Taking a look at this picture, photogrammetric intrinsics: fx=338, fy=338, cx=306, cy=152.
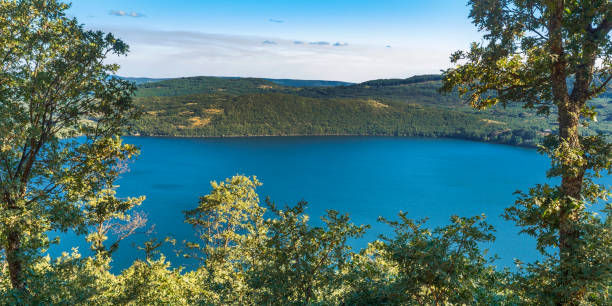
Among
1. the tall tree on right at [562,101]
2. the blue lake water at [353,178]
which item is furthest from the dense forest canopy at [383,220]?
the blue lake water at [353,178]

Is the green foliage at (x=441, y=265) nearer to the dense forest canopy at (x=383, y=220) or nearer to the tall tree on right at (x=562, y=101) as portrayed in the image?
the dense forest canopy at (x=383, y=220)

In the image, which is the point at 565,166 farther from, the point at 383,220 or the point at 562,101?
the point at 383,220

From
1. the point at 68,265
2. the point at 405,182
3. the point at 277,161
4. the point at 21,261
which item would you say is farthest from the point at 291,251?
the point at 277,161

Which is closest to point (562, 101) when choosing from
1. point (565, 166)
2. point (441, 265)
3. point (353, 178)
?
point (565, 166)

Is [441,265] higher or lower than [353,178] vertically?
higher

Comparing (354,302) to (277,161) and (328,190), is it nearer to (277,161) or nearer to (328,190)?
(328,190)

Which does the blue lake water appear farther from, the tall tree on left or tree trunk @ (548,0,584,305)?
tree trunk @ (548,0,584,305)

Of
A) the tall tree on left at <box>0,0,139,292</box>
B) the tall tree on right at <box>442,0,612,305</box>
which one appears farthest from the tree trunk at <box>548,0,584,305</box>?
the tall tree on left at <box>0,0,139,292</box>
